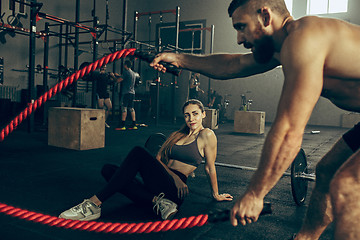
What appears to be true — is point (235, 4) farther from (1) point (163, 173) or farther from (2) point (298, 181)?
(2) point (298, 181)

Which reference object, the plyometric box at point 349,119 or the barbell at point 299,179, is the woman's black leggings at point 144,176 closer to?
the barbell at point 299,179

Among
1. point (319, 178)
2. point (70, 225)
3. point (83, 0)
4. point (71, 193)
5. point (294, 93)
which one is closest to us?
point (294, 93)

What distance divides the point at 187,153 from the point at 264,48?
1238 millimetres

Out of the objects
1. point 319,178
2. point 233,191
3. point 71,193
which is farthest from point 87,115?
point 319,178

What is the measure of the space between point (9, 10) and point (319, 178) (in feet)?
26.8

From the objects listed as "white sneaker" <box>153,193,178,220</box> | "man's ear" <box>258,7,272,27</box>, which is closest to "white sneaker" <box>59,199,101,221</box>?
"white sneaker" <box>153,193,178,220</box>

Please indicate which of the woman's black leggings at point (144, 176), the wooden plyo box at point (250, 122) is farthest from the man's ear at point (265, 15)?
the wooden plyo box at point (250, 122)

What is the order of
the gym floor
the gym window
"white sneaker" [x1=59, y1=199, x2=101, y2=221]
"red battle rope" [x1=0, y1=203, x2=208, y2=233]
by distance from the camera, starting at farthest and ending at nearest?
the gym window < "white sneaker" [x1=59, y1=199, x2=101, y2=221] < the gym floor < "red battle rope" [x1=0, y1=203, x2=208, y2=233]

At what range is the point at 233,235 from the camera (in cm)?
186

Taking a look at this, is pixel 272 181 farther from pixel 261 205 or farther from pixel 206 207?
pixel 206 207

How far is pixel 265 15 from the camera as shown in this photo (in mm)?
1102

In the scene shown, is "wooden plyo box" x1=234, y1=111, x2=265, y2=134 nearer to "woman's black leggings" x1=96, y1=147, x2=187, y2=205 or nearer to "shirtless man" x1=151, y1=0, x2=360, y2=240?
"woman's black leggings" x1=96, y1=147, x2=187, y2=205

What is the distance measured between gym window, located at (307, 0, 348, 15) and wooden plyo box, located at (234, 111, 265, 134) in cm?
565

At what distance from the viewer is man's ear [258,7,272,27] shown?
109 cm
